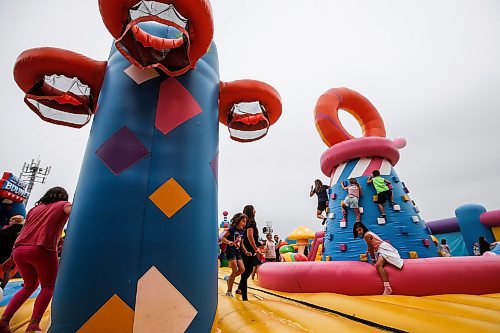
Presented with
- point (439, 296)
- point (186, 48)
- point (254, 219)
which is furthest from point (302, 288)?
point (186, 48)

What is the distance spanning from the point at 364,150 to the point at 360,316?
3114 mm

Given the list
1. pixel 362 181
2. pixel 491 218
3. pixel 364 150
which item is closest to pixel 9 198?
pixel 362 181

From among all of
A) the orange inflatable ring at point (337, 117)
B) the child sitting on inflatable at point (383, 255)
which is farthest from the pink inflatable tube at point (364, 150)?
the child sitting on inflatable at point (383, 255)

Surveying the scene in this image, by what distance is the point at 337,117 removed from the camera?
5227 mm

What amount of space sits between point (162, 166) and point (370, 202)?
371 cm

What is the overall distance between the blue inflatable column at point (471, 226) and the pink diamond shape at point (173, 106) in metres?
7.81

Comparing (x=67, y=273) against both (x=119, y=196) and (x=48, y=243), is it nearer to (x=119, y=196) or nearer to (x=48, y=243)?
(x=119, y=196)

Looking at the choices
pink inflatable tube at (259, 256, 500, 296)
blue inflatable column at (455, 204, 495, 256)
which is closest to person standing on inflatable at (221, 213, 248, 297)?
pink inflatable tube at (259, 256, 500, 296)

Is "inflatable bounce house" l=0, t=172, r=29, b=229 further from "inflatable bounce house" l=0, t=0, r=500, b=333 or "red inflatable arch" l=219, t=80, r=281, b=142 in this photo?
"red inflatable arch" l=219, t=80, r=281, b=142

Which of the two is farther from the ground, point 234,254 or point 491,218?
point 491,218

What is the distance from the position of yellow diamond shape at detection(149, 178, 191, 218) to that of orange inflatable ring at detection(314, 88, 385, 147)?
4130mm

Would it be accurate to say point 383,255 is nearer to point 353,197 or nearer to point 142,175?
point 353,197

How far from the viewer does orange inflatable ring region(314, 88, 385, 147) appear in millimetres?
5130

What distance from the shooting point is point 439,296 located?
2775mm
